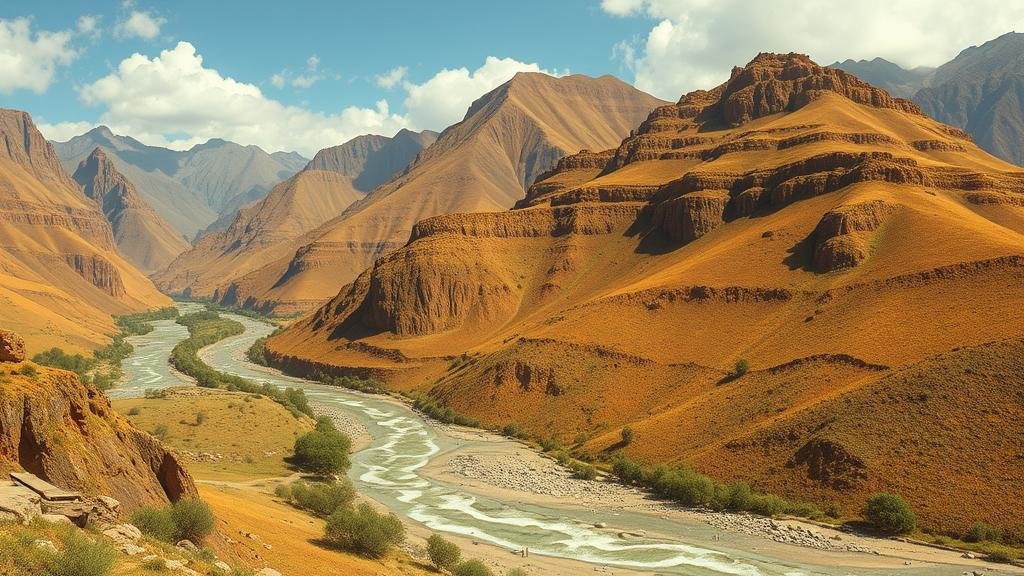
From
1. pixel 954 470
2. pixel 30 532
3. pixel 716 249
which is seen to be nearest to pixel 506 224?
pixel 716 249

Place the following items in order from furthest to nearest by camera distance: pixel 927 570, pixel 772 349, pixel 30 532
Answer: pixel 772 349
pixel 927 570
pixel 30 532

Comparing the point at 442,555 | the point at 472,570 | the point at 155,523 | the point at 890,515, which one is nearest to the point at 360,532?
the point at 442,555

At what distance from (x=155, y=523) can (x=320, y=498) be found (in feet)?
95.4

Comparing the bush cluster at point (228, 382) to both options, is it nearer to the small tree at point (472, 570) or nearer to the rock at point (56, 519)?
the small tree at point (472, 570)

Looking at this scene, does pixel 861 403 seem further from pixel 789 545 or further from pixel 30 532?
pixel 30 532

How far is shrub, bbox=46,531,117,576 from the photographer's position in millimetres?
18688

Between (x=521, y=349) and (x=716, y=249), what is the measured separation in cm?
3909

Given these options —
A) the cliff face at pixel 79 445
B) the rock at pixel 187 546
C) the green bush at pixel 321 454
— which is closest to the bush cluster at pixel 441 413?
the green bush at pixel 321 454

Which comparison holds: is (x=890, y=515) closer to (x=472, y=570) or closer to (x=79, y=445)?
(x=472, y=570)

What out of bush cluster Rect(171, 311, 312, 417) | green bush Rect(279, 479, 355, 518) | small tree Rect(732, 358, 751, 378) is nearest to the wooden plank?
green bush Rect(279, 479, 355, 518)

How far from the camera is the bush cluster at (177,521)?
27672mm

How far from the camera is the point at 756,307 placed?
98938mm

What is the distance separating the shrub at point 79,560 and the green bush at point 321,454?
53.4m

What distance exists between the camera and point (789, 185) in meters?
124
